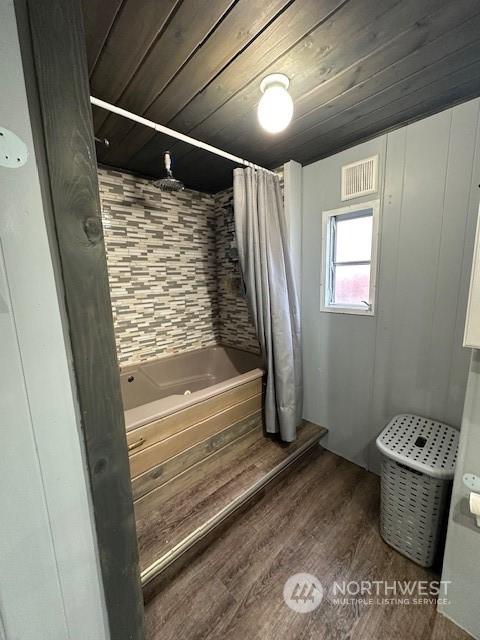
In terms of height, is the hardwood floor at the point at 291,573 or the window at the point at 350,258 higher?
the window at the point at 350,258

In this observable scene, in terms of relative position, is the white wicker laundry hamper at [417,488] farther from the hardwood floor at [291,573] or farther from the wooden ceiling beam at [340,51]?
the wooden ceiling beam at [340,51]

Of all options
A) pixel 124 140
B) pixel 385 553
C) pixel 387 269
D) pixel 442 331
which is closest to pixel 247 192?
pixel 124 140

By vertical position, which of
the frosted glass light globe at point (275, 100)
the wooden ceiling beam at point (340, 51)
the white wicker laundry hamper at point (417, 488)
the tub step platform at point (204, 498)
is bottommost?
the tub step platform at point (204, 498)

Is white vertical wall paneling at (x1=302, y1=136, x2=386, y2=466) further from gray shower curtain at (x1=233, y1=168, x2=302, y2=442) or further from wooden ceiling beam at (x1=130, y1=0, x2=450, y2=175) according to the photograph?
wooden ceiling beam at (x1=130, y1=0, x2=450, y2=175)

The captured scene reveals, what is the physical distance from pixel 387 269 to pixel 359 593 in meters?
1.65

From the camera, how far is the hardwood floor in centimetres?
100

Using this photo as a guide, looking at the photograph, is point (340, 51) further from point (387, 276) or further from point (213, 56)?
point (387, 276)

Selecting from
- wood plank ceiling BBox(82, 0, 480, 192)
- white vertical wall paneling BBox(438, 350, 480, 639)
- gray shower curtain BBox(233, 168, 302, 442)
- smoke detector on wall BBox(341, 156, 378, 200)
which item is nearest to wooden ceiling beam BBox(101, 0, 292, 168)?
wood plank ceiling BBox(82, 0, 480, 192)

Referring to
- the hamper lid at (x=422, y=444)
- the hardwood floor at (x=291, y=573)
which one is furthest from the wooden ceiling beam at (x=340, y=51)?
the hardwood floor at (x=291, y=573)

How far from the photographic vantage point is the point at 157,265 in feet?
7.37

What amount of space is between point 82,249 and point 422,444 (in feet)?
5.50

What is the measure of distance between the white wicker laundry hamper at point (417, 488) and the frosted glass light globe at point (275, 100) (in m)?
1.65

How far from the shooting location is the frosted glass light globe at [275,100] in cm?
106

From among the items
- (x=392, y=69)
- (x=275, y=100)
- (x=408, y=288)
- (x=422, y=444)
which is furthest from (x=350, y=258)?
(x=422, y=444)
